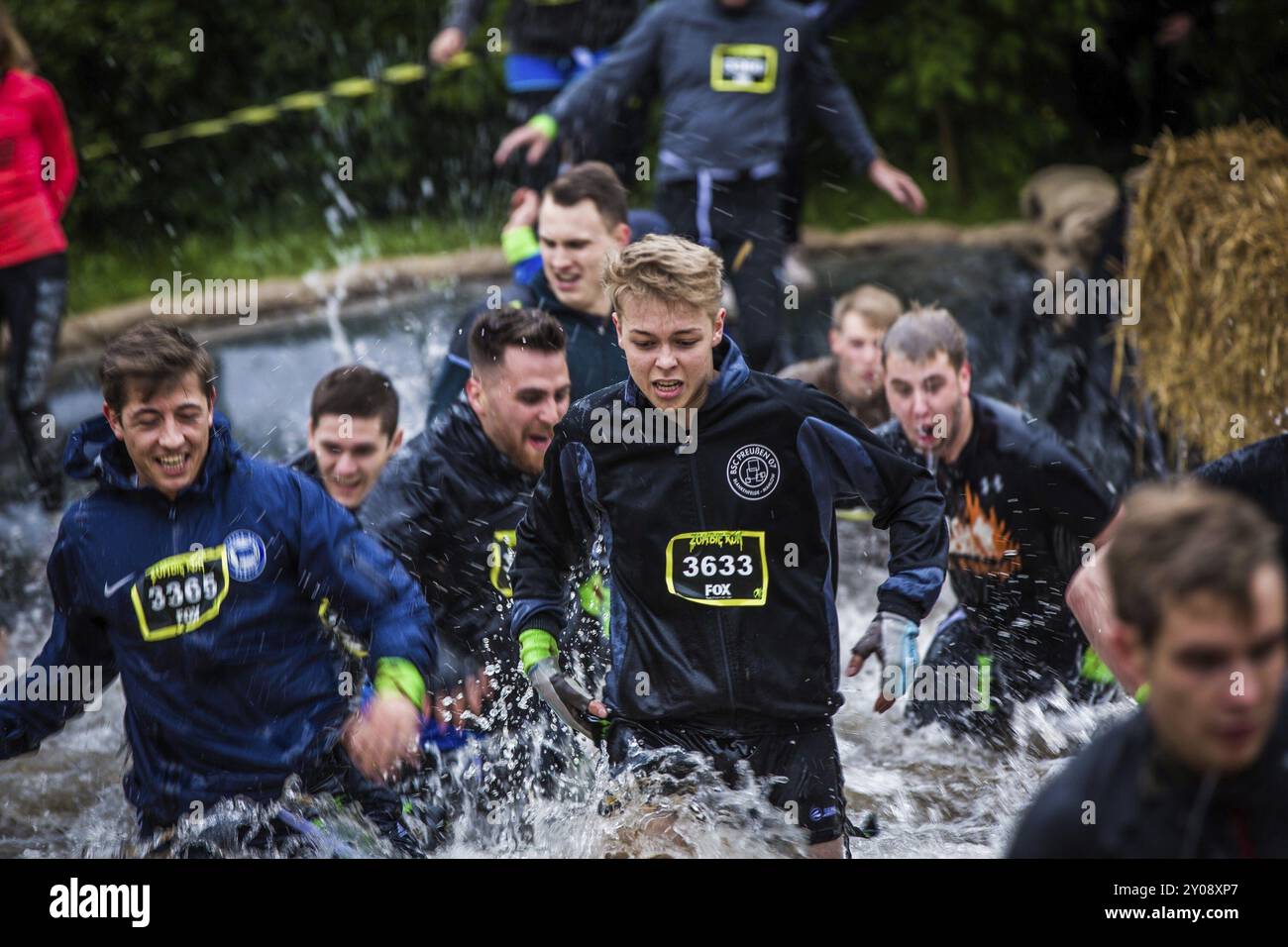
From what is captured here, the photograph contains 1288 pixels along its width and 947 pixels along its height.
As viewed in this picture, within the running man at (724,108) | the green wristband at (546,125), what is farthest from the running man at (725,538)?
the running man at (724,108)

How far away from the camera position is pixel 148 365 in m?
3.83

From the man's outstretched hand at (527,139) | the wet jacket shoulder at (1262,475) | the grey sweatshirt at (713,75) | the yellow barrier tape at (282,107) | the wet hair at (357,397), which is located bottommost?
the wet jacket shoulder at (1262,475)

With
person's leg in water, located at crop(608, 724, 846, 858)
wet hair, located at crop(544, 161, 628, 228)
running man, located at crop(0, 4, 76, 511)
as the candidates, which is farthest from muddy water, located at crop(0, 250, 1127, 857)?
wet hair, located at crop(544, 161, 628, 228)

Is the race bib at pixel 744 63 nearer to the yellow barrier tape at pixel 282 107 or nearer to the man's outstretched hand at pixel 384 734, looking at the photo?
the man's outstretched hand at pixel 384 734

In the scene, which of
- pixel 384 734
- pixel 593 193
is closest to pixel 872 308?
pixel 593 193

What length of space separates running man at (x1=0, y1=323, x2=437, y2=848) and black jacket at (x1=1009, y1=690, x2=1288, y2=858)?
1.91 meters

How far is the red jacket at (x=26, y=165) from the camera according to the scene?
23.1 feet

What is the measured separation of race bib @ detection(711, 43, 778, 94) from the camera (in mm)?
7348

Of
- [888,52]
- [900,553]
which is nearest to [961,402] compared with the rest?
[900,553]

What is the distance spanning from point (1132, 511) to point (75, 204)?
36.3 feet

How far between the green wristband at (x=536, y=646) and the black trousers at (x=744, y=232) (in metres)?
3.33

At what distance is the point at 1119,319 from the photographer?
22.8 feet

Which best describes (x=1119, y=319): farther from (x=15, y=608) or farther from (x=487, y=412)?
(x=15, y=608)

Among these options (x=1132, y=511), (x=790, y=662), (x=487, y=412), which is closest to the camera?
(x=1132, y=511)
